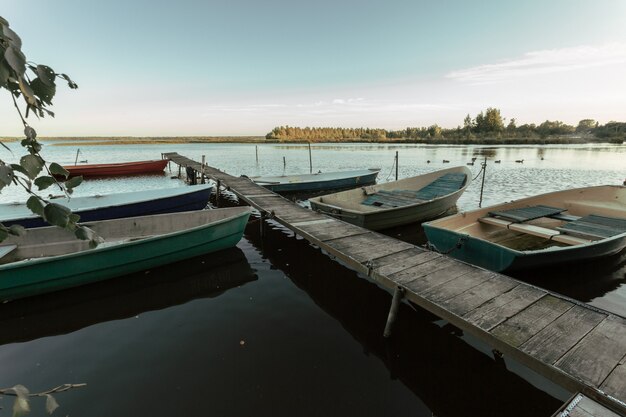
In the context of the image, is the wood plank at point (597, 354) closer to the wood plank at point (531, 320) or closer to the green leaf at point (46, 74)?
the wood plank at point (531, 320)

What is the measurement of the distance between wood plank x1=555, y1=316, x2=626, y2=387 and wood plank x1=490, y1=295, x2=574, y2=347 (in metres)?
0.45

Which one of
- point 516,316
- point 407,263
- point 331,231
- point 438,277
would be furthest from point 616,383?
point 331,231

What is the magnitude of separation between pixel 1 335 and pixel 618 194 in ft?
60.9

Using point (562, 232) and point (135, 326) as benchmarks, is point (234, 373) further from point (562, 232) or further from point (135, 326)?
point (562, 232)

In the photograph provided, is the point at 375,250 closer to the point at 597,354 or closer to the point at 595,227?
the point at 597,354

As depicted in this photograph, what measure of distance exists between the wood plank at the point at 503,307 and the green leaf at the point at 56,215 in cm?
495

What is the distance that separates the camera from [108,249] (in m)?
7.43

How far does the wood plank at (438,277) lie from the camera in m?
5.59

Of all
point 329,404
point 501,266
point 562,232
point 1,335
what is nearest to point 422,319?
point 501,266

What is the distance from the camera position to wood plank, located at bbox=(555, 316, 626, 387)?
142 inches

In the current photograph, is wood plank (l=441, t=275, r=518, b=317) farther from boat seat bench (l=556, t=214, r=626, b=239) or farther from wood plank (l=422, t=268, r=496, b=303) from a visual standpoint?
boat seat bench (l=556, t=214, r=626, b=239)

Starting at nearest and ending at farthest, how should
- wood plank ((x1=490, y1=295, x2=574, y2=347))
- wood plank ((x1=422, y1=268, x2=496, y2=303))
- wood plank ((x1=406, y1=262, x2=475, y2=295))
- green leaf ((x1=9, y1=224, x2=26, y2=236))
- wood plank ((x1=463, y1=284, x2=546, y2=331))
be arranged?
green leaf ((x1=9, y1=224, x2=26, y2=236)) < wood plank ((x1=490, y1=295, x2=574, y2=347)) < wood plank ((x1=463, y1=284, x2=546, y2=331)) < wood plank ((x1=422, y1=268, x2=496, y2=303)) < wood plank ((x1=406, y1=262, x2=475, y2=295))

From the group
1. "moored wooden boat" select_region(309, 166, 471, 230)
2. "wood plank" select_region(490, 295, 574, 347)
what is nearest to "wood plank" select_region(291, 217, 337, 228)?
"moored wooden boat" select_region(309, 166, 471, 230)

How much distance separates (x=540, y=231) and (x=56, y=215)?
999cm
